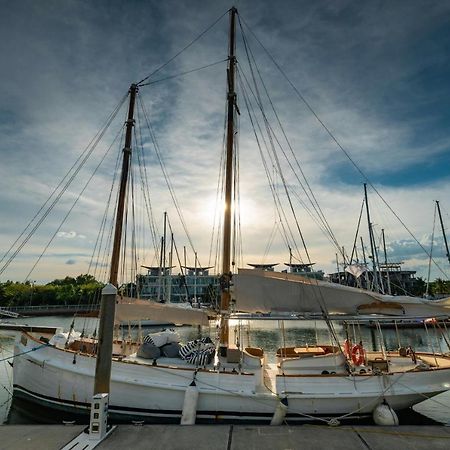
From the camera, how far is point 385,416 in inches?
415

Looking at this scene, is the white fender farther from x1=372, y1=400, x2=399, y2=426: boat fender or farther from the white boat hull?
the white boat hull

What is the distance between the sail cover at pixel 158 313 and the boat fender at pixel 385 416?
7.42 m

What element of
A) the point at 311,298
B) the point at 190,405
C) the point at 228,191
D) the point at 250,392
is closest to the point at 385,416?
the point at 311,298

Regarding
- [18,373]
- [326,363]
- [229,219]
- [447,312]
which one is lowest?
[18,373]

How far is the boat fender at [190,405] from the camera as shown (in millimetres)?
10453

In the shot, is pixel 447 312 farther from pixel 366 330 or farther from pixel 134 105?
pixel 366 330

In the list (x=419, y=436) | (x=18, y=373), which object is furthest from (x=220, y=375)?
(x=18, y=373)

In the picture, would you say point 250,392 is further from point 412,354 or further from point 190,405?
point 412,354

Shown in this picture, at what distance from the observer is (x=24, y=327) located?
53.0ft

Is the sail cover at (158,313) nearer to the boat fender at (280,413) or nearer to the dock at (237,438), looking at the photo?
the boat fender at (280,413)

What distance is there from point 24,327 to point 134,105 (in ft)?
44.6

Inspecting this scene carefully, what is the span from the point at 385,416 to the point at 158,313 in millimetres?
9464

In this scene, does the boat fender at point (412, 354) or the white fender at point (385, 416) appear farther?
the boat fender at point (412, 354)

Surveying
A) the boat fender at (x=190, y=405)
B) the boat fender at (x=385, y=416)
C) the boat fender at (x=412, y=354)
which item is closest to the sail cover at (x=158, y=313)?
the boat fender at (x=190, y=405)
